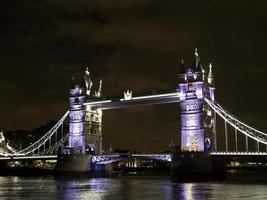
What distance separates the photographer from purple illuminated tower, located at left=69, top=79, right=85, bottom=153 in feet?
246

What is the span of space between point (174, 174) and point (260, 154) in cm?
1018

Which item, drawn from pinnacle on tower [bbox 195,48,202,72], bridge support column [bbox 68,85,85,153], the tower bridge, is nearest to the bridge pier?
the tower bridge

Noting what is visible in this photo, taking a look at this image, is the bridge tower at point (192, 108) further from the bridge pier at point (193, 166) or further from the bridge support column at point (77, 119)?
the bridge support column at point (77, 119)

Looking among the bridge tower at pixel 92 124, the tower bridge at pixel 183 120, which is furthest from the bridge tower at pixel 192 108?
the bridge tower at pixel 92 124

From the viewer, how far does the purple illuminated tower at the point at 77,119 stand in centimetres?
7488

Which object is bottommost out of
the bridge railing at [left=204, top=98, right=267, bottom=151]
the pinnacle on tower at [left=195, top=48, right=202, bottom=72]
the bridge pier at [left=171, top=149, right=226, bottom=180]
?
the bridge pier at [left=171, top=149, right=226, bottom=180]

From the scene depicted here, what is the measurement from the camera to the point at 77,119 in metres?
75.8

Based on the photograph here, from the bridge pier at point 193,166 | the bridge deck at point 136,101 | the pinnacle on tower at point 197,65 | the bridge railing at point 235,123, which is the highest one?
the pinnacle on tower at point 197,65

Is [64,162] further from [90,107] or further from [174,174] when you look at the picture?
[174,174]

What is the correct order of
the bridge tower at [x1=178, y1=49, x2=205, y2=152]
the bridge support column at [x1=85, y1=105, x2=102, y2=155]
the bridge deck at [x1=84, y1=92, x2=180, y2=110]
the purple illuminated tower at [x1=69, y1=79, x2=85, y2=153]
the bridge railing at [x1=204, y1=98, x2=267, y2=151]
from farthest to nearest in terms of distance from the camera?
the bridge support column at [x1=85, y1=105, x2=102, y2=155] → the purple illuminated tower at [x1=69, y1=79, x2=85, y2=153] → the bridge deck at [x1=84, y1=92, x2=180, y2=110] → the bridge tower at [x1=178, y1=49, x2=205, y2=152] → the bridge railing at [x1=204, y1=98, x2=267, y2=151]

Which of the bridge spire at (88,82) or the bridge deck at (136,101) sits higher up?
the bridge spire at (88,82)

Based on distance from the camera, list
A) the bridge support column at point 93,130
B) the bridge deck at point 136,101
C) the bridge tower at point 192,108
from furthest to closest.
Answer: the bridge support column at point 93,130
the bridge deck at point 136,101
the bridge tower at point 192,108

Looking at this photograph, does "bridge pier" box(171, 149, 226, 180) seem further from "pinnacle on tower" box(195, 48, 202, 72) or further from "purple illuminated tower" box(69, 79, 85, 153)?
"purple illuminated tower" box(69, 79, 85, 153)

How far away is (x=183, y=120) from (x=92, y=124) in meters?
17.3
